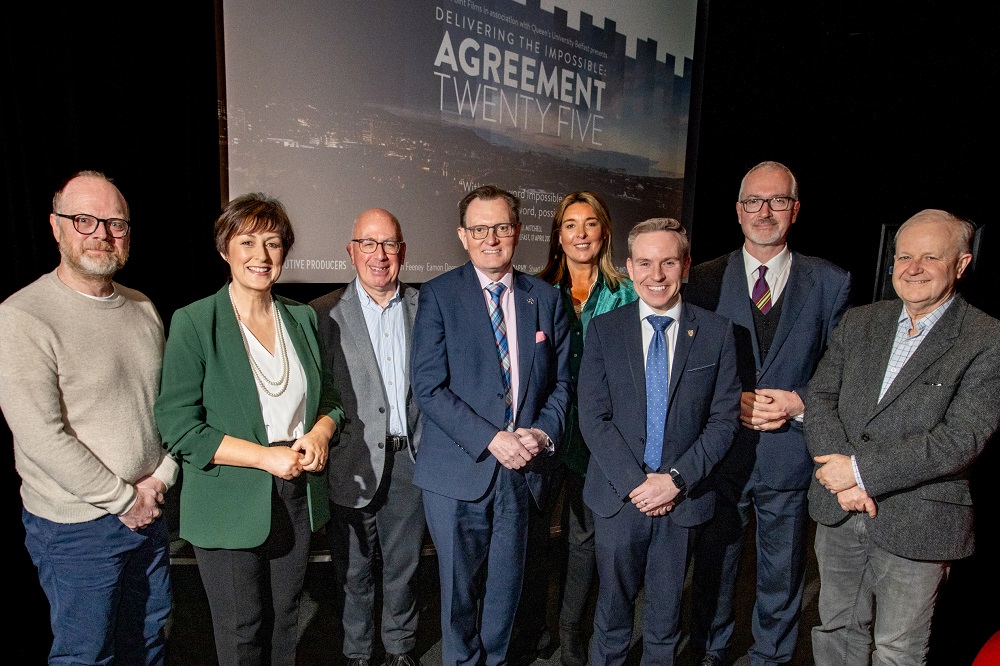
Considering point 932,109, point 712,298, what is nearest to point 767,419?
point 712,298

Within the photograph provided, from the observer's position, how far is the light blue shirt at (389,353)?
239cm

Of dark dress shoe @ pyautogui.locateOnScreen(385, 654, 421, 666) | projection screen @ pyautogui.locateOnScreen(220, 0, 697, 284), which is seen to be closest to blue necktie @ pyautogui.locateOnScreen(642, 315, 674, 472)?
dark dress shoe @ pyautogui.locateOnScreen(385, 654, 421, 666)

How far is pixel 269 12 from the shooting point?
118 inches

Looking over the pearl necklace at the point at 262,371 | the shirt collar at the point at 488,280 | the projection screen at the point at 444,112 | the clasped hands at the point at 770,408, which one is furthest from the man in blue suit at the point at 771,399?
the projection screen at the point at 444,112

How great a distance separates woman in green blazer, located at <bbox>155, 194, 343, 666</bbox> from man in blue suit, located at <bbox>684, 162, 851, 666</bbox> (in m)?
1.52

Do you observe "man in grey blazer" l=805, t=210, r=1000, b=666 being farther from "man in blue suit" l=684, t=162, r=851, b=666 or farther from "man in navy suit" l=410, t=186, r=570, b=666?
"man in navy suit" l=410, t=186, r=570, b=666

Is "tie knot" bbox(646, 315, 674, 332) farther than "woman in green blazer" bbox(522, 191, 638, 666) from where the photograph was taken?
No

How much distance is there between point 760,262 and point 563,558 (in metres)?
1.47

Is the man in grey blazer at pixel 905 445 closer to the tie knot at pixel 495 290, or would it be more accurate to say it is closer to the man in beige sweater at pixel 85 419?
the tie knot at pixel 495 290

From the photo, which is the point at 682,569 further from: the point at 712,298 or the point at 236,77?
the point at 236,77

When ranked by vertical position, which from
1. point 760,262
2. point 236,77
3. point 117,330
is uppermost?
point 236,77

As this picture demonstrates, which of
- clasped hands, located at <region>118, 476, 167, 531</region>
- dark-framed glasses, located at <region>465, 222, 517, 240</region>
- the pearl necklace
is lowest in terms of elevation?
clasped hands, located at <region>118, 476, 167, 531</region>

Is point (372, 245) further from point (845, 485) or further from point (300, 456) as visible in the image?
point (845, 485)

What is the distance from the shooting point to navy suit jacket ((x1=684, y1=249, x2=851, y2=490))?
233 centimetres
